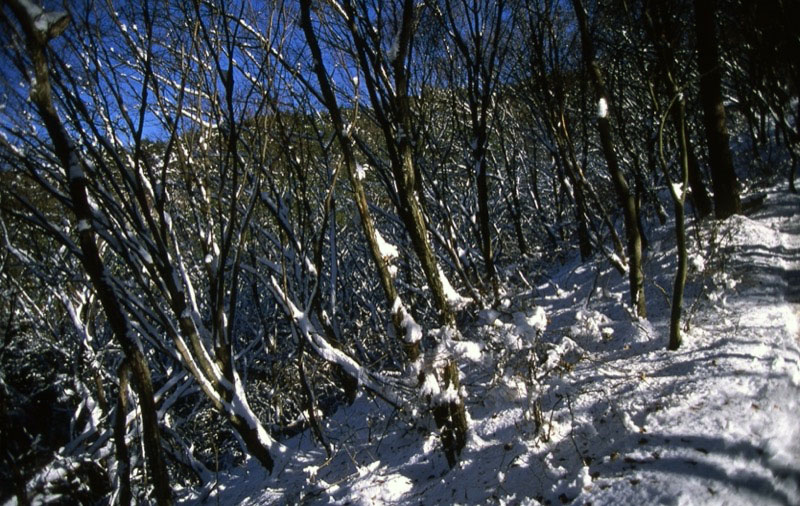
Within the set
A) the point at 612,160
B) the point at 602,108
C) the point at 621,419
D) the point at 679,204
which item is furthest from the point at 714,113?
the point at 621,419

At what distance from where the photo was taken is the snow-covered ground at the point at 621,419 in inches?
118

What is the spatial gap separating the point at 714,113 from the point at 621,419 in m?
6.12

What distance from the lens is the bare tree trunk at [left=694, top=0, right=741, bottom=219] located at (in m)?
7.26

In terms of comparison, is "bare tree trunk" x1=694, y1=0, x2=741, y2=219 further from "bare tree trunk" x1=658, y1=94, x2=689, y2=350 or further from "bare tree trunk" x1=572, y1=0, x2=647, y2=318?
"bare tree trunk" x1=658, y1=94, x2=689, y2=350

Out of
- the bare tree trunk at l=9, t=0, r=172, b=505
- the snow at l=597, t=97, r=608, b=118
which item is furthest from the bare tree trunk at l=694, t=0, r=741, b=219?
the bare tree trunk at l=9, t=0, r=172, b=505

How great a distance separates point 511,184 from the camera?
13.4 m

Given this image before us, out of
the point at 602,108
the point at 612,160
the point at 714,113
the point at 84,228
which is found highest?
the point at 714,113

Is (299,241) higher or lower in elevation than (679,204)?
higher

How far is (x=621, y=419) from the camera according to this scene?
12.1ft

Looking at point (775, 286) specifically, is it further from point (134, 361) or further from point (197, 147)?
point (197, 147)

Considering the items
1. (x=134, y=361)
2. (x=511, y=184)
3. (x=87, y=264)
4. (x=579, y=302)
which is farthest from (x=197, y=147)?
(x=511, y=184)

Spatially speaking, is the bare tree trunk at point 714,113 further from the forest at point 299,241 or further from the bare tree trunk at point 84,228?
the bare tree trunk at point 84,228

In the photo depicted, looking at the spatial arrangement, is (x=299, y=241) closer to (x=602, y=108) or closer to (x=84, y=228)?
(x=84, y=228)

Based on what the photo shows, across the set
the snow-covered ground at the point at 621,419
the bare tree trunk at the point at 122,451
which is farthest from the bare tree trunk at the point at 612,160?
the bare tree trunk at the point at 122,451
